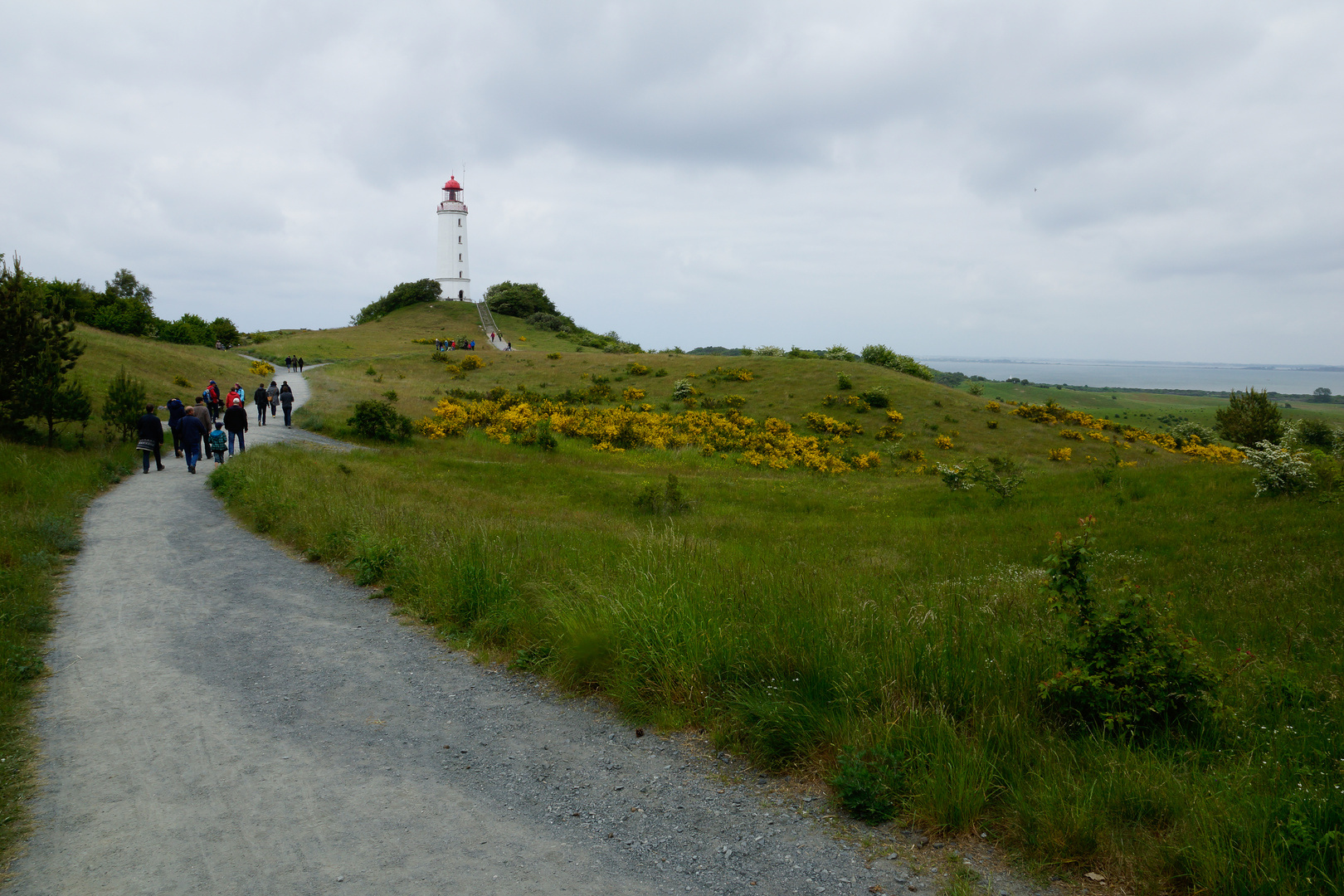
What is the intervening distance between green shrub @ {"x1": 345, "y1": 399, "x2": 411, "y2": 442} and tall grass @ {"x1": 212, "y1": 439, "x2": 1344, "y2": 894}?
1263 centimetres

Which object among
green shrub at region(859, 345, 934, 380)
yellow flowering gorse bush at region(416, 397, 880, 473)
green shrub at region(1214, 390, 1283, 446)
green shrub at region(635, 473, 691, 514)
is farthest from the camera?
green shrub at region(859, 345, 934, 380)

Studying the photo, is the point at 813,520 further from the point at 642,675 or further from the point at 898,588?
the point at 642,675

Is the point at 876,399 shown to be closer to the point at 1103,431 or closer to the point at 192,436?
the point at 1103,431

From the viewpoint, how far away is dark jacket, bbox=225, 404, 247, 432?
20281 millimetres

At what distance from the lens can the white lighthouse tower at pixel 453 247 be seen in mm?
97500

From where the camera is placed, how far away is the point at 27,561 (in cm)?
913

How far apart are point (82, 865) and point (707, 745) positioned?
341 cm

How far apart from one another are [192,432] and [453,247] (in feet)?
282

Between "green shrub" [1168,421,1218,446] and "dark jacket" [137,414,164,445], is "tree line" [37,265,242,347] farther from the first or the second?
"green shrub" [1168,421,1218,446]

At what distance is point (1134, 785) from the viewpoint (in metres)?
3.62

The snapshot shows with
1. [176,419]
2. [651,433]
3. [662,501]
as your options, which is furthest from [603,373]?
[662,501]

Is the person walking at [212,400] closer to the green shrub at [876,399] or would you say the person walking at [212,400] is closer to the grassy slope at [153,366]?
the grassy slope at [153,366]

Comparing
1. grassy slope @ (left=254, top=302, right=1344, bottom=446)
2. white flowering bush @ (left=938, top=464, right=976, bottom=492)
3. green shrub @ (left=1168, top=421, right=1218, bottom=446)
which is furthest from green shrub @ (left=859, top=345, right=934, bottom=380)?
white flowering bush @ (left=938, top=464, right=976, bottom=492)

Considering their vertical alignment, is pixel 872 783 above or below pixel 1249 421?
below
